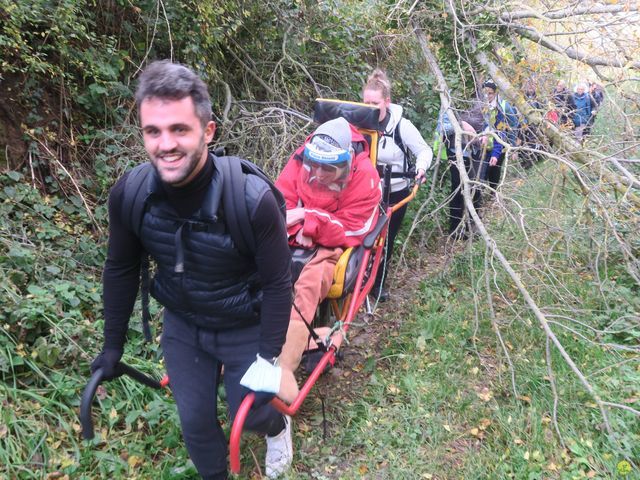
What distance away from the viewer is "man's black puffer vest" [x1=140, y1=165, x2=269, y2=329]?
6.59ft

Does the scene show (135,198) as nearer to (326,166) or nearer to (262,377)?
(262,377)

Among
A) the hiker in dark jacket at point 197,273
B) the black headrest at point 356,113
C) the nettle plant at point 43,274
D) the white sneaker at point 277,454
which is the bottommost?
the white sneaker at point 277,454

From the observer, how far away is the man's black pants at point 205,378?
2320 millimetres

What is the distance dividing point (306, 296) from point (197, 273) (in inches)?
39.7

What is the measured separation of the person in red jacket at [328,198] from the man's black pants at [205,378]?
0.78m

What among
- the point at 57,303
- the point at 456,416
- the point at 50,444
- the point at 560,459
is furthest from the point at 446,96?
the point at 50,444

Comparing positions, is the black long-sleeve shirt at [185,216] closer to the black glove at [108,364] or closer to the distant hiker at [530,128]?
the black glove at [108,364]

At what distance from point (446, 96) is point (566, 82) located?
1.09m

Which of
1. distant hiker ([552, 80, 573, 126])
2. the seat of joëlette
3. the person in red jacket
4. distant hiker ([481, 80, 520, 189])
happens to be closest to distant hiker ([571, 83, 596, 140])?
distant hiker ([552, 80, 573, 126])

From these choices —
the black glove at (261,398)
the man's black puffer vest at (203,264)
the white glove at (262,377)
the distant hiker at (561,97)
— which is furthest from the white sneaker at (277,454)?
the distant hiker at (561,97)

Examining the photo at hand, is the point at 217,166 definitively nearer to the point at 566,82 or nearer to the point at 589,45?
the point at 566,82

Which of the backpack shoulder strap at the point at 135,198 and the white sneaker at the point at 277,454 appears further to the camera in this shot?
the white sneaker at the point at 277,454

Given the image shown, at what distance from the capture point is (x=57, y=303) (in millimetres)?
3373

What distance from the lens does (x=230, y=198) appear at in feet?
6.44
